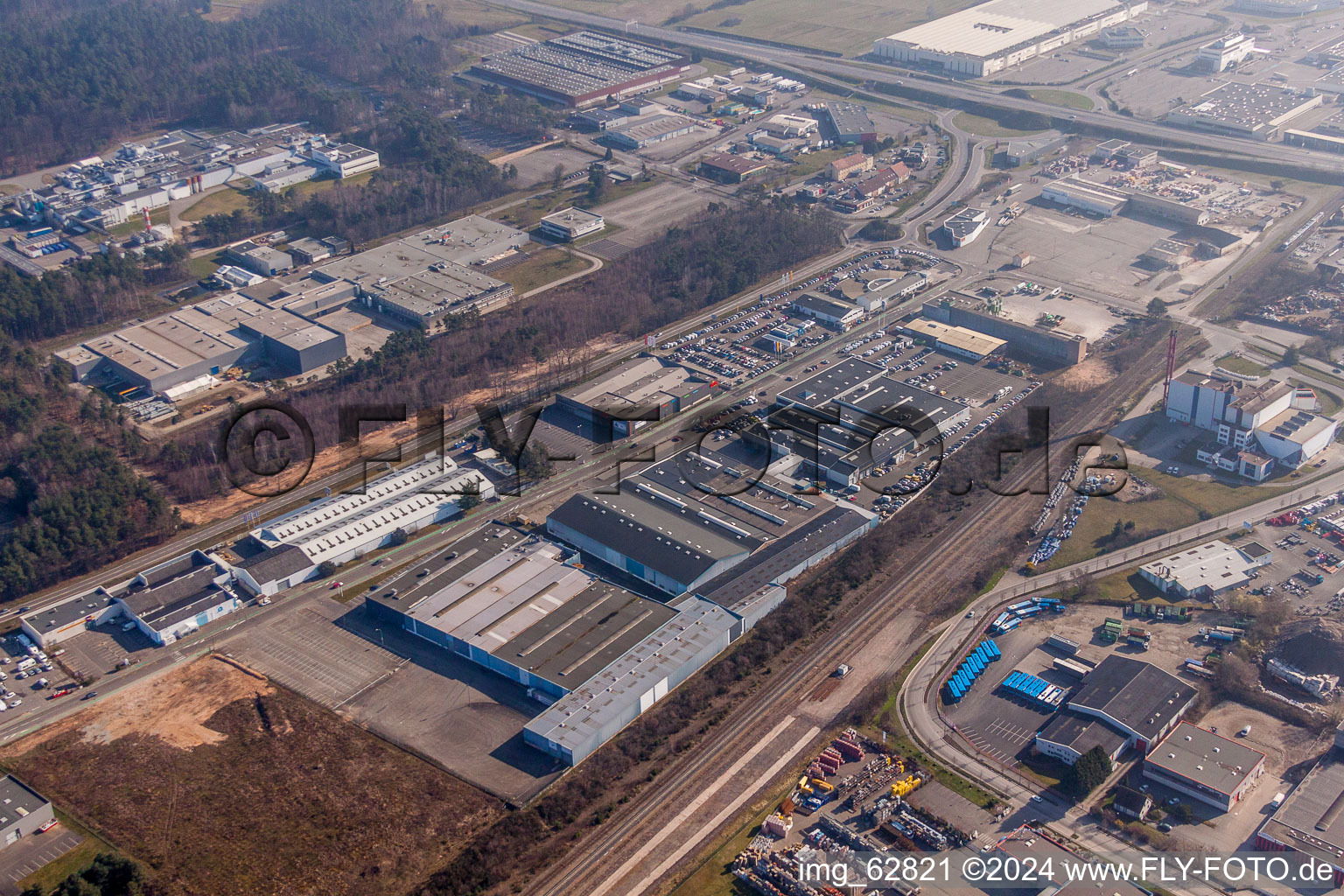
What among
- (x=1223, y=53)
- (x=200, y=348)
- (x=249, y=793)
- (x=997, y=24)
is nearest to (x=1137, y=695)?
(x=249, y=793)

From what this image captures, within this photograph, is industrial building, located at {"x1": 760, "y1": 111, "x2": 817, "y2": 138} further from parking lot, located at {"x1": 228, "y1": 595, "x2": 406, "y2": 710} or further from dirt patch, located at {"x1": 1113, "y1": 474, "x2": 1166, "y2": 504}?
parking lot, located at {"x1": 228, "y1": 595, "x2": 406, "y2": 710}

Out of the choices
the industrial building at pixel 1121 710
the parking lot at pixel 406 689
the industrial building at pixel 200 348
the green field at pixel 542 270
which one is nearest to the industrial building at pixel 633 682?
the parking lot at pixel 406 689

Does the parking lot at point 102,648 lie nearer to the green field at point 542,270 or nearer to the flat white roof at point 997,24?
the green field at point 542,270

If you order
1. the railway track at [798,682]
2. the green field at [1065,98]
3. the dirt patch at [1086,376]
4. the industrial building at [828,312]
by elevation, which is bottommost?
the railway track at [798,682]

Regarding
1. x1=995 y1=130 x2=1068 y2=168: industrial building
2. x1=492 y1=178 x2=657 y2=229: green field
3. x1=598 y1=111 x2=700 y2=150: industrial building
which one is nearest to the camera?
x1=492 y1=178 x2=657 y2=229: green field

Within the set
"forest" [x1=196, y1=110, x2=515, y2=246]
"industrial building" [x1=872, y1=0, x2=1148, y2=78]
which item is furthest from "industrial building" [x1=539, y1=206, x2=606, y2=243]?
"industrial building" [x1=872, y1=0, x2=1148, y2=78]
